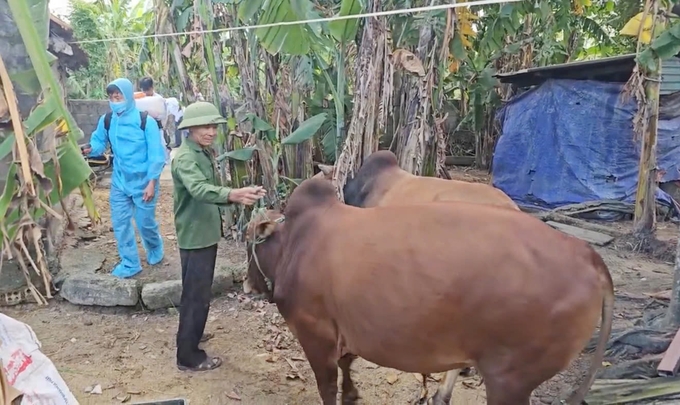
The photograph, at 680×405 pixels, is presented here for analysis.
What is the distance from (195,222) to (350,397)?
163cm

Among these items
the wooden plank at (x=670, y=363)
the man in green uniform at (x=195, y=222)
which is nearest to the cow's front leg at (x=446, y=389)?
the wooden plank at (x=670, y=363)

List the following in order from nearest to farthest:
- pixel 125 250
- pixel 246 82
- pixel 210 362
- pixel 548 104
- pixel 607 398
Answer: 1. pixel 607 398
2. pixel 210 362
3. pixel 125 250
4. pixel 246 82
5. pixel 548 104

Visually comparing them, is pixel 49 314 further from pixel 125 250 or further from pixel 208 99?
pixel 208 99

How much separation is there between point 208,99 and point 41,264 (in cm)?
552

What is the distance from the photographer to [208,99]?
279 inches

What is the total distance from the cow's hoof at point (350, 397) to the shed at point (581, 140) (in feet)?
23.1

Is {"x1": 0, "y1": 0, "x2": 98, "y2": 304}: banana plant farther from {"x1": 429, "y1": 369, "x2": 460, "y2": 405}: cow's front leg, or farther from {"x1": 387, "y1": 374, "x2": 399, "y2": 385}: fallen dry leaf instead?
{"x1": 387, "y1": 374, "x2": 399, "y2": 385}: fallen dry leaf

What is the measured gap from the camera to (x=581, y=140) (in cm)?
1053

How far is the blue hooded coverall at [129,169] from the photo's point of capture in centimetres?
585

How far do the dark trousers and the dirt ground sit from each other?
313 mm

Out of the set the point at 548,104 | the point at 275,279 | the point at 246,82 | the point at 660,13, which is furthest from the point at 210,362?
the point at 548,104

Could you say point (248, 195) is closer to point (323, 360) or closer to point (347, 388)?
point (323, 360)

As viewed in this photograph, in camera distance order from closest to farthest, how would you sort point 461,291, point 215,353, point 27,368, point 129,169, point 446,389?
point 27,368, point 461,291, point 446,389, point 215,353, point 129,169

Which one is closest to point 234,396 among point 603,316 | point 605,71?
point 603,316
